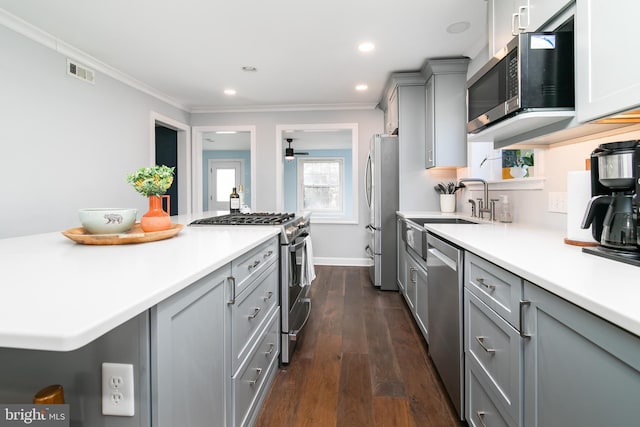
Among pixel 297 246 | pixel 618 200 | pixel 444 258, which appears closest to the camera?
pixel 618 200

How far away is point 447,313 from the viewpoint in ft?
5.60

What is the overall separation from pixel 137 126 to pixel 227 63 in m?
1.52

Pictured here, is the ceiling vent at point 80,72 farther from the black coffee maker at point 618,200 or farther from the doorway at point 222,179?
the doorway at point 222,179

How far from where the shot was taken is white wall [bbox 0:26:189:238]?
Result: 2.61 m

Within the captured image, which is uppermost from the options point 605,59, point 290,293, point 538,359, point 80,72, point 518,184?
point 80,72

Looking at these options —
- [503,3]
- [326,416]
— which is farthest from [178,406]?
[503,3]

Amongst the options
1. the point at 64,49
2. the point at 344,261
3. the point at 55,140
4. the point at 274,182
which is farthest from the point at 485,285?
the point at 274,182

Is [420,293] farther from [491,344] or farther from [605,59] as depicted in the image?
[605,59]

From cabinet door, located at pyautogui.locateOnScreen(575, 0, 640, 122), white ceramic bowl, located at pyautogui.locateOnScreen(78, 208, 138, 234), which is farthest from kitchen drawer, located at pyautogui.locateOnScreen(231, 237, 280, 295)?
cabinet door, located at pyautogui.locateOnScreen(575, 0, 640, 122)

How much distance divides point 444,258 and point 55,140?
3486mm

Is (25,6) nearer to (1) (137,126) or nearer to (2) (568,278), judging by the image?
(1) (137,126)

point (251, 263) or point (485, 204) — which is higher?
point (485, 204)

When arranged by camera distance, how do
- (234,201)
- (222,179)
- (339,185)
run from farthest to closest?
Result: (222,179) → (339,185) → (234,201)

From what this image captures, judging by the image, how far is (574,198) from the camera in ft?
4.39
